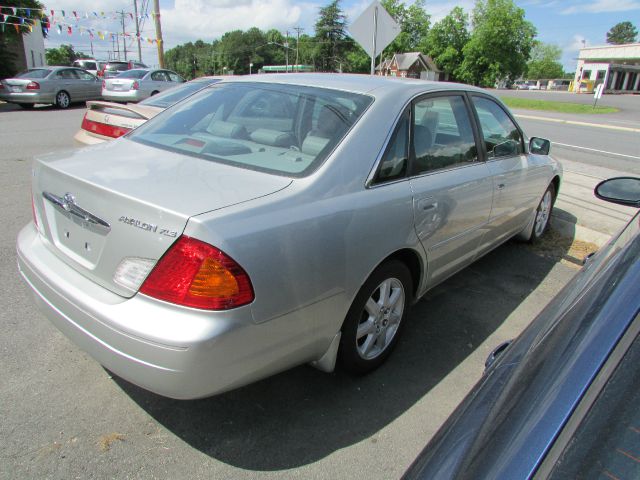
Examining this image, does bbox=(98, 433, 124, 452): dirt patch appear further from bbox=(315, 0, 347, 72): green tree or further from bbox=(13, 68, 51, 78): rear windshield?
bbox=(315, 0, 347, 72): green tree

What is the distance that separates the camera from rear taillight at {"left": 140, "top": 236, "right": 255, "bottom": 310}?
185 cm

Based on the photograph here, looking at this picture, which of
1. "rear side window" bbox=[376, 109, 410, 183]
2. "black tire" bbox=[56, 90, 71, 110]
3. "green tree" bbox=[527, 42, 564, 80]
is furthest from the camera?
"green tree" bbox=[527, 42, 564, 80]

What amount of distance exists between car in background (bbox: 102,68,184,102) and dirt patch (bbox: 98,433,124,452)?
1695cm

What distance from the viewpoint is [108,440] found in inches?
89.0

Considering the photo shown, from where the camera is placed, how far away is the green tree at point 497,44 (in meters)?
71.6

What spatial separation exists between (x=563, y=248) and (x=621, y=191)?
2.71 metres

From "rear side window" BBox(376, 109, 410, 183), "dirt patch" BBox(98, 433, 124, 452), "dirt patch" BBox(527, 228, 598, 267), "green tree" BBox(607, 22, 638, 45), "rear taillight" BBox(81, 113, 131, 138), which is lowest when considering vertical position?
"dirt patch" BBox(527, 228, 598, 267)

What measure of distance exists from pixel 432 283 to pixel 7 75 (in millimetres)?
28739

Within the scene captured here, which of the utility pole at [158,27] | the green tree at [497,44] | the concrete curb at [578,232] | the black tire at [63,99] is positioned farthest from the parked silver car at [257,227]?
the green tree at [497,44]

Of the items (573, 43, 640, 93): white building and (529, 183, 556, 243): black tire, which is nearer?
(529, 183, 556, 243): black tire

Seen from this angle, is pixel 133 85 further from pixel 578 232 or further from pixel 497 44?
pixel 497 44

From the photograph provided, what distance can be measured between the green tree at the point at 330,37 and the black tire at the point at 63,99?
84.5 meters

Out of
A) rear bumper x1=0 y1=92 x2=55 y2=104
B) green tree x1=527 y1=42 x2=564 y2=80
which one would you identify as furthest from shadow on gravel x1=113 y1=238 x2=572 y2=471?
green tree x1=527 y1=42 x2=564 y2=80

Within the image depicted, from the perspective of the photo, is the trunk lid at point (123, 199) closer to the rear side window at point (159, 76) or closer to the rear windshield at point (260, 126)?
the rear windshield at point (260, 126)
